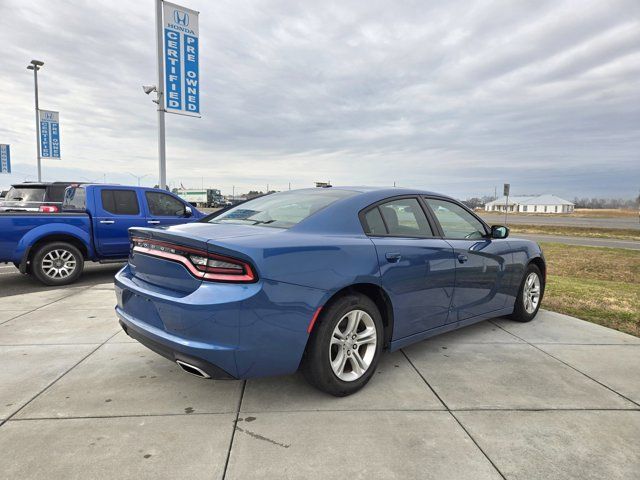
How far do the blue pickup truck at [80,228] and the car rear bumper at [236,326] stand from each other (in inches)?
157

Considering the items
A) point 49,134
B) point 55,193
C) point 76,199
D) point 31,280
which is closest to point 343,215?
point 76,199

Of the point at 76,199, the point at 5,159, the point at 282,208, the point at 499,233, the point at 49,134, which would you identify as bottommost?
the point at 499,233

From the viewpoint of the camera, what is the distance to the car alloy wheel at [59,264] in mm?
6871

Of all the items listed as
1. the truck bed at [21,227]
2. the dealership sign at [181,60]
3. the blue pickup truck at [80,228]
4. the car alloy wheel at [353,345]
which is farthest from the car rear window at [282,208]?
the dealership sign at [181,60]

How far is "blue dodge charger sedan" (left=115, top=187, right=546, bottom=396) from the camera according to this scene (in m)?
2.47

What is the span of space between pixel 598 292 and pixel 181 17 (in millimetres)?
12043

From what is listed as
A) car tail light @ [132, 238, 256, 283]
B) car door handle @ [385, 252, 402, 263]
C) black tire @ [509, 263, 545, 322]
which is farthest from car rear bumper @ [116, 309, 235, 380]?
A: black tire @ [509, 263, 545, 322]

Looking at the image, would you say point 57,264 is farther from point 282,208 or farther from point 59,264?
point 282,208

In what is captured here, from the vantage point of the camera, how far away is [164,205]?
834 centimetres

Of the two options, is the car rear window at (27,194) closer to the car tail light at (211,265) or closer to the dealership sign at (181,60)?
the dealership sign at (181,60)

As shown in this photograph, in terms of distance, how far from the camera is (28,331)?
438 cm

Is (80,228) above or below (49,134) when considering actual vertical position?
below

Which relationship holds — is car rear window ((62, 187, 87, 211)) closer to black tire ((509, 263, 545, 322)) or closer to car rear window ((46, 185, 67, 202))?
car rear window ((46, 185, 67, 202))

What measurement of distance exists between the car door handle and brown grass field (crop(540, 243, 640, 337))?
11.3ft
